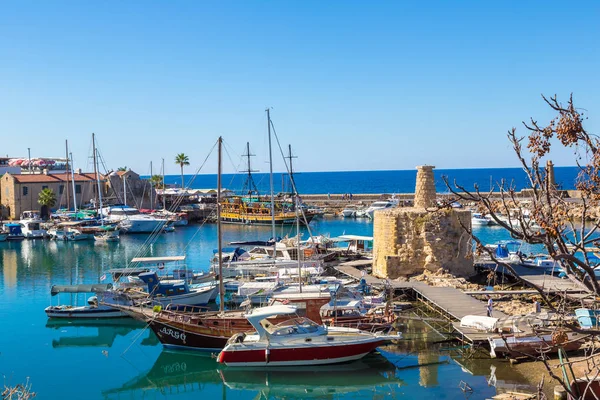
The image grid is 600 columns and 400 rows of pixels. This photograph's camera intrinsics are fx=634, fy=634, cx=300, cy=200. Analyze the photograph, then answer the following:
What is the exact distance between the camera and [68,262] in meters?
44.4

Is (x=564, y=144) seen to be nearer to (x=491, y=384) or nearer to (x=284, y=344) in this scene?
(x=491, y=384)

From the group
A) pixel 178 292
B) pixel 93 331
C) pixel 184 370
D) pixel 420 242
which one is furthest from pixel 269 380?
pixel 420 242

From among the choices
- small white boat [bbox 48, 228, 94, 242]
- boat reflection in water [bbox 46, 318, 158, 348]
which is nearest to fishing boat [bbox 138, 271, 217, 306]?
boat reflection in water [bbox 46, 318, 158, 348]

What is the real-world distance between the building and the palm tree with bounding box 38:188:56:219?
0.66 meters

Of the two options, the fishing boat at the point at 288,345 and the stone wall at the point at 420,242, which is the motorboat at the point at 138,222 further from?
the fishing boat at the point at 288,345

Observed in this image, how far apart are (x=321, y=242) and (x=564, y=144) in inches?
1340

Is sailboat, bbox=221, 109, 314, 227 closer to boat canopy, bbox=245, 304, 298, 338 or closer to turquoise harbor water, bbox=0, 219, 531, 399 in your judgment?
turquoise harbor water, bbox=0, 219, 531, 399

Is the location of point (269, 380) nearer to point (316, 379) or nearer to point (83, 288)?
point (316, 379)

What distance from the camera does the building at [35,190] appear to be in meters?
68.6

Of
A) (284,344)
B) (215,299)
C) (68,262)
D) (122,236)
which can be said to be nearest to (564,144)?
(284,344)

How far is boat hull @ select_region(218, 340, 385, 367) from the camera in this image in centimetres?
2027

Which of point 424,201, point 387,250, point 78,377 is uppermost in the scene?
point 424,201

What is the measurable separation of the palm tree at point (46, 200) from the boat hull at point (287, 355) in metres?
54.9

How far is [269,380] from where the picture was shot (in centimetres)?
1991
